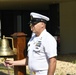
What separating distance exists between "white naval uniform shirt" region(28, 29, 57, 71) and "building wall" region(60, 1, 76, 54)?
46.9 ft

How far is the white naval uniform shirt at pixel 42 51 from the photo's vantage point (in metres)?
4.23

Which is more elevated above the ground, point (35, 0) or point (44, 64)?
point (35, 0)

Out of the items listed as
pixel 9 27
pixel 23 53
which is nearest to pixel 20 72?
pixel 23 53

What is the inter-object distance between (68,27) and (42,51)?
14.5 m

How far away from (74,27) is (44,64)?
1447 centimetres

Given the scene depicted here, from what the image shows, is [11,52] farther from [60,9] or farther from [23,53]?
[60,9]

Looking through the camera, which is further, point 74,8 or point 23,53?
point 74,8

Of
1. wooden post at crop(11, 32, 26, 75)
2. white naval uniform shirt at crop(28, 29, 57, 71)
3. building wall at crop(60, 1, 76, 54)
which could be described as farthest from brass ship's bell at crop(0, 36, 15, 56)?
building wall at crop(60, 1, 76, 54)

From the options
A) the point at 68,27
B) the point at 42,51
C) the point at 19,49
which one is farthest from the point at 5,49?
the point at 68,27

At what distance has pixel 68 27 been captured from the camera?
1870cm

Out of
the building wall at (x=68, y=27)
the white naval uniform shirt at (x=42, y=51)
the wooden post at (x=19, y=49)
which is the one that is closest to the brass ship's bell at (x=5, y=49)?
the wooden post at (x=19, y=49)

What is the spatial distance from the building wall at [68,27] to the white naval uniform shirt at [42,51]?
1430 centimetres

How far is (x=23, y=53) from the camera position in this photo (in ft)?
18.5

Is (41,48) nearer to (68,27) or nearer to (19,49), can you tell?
(19,49)
